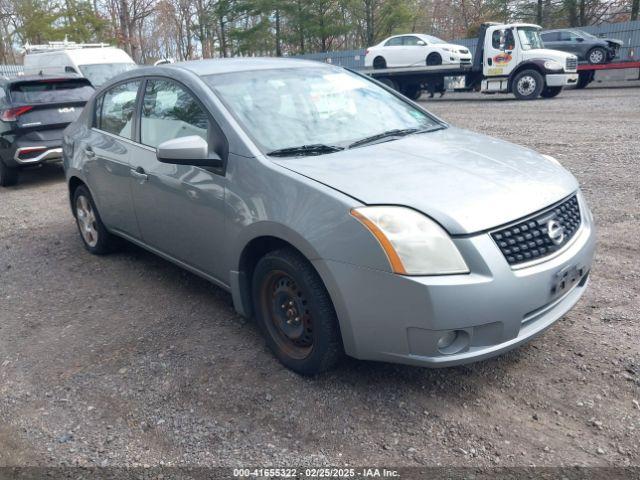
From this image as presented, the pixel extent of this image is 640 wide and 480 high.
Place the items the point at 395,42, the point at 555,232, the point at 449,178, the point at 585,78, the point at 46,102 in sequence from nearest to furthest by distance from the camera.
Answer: the point at 555,232
the point at 449,178
the point at 46,102
the point at 585,78
the point at 395,42

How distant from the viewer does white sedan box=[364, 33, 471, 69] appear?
21.9 m

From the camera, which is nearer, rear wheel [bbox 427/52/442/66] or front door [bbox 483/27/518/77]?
front door [bbox 483/27/518/77]

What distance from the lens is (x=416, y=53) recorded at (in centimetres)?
2231

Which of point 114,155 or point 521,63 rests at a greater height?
point 521,63

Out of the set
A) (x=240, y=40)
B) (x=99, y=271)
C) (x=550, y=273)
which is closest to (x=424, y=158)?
(x=550, y=273)

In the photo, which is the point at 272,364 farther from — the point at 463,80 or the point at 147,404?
the point at 463,80

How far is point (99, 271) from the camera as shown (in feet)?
17.4

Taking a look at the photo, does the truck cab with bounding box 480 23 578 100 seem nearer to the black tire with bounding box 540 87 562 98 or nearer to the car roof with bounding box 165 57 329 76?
the black tire with bounding box 540 87 562 98

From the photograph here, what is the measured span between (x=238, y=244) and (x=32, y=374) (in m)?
1.48

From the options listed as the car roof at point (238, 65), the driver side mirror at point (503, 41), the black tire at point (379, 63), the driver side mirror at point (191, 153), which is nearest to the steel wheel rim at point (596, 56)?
the driver side mirror at point (503, 41)

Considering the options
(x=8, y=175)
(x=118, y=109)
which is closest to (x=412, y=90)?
(x=8, y=175)

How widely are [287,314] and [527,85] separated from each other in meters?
17.3

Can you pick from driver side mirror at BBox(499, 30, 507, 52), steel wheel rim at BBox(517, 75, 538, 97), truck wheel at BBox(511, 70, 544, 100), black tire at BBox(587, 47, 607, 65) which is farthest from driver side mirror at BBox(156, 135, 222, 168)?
black tire at BBox(587, 47, 607, 65)

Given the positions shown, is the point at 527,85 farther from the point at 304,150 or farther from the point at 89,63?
the point at 304,150
